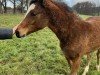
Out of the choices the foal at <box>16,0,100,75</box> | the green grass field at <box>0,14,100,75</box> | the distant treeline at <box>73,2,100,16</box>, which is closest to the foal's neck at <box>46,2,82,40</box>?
the foal at <box>16,0,100,75</box>

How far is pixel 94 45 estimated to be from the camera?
739 cm

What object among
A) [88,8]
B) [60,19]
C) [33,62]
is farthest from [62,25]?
[88,8]

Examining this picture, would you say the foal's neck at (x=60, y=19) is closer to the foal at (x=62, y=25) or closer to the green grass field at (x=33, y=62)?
the foal at (x=62, y=25)

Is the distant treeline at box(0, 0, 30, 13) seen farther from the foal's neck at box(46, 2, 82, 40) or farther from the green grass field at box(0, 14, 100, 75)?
the foal's neck at box(46, 2, 82, 40)

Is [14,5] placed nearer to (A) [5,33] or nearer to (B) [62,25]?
(B) [62,25]

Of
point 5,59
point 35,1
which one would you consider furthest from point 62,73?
point 35,1

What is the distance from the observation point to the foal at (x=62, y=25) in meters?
5.81

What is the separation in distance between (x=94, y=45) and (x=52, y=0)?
1903 millimetres

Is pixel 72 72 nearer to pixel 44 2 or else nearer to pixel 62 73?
pixel 62 73

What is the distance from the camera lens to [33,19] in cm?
583

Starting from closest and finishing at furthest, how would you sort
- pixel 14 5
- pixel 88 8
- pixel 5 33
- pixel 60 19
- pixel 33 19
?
pixel 5 33 < pixel 33 19 < pixel 60 19 < pixel 88 8 < pixel 14 5

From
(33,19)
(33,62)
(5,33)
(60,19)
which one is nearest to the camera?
(5,33)

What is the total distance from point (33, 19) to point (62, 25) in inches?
29.7

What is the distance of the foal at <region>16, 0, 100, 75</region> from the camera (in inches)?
229
